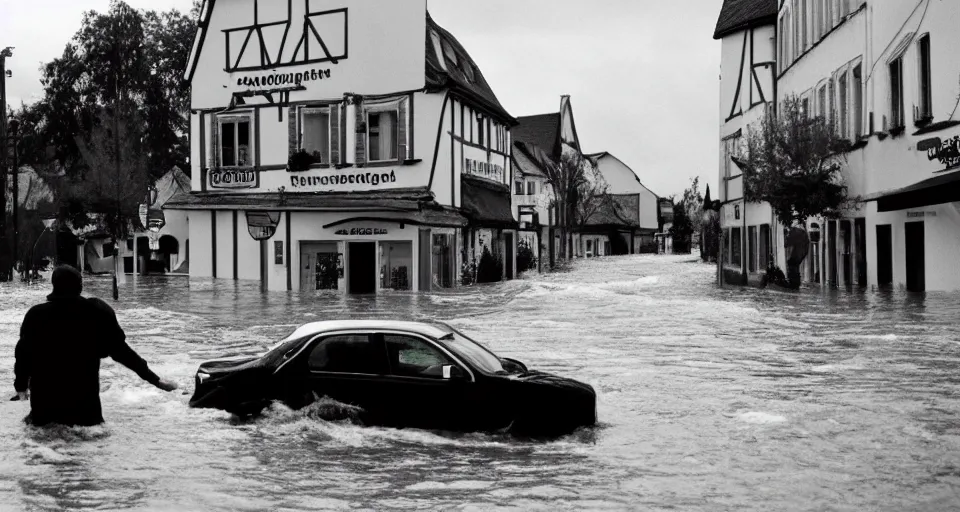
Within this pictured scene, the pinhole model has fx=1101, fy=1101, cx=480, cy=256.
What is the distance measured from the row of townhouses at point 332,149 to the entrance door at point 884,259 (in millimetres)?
12877

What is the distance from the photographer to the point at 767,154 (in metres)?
30.7

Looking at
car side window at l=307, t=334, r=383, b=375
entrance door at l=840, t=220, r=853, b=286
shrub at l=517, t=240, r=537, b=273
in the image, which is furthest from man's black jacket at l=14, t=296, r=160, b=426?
shrub at l=517, t=240, r=537, b=273

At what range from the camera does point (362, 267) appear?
35.0 metres

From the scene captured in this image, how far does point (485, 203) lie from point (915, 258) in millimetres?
16710

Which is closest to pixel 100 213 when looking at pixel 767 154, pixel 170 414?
pixel 767 154

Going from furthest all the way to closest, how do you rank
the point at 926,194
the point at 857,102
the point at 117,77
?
the point at 117,77 → the point at 857,102 → the point at 926,194

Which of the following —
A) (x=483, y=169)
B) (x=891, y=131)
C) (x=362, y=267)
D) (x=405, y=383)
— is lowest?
(x=405, y=383)

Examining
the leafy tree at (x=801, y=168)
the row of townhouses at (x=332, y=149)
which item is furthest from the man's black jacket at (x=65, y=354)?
the row of townhouses at (x=332, y=149)

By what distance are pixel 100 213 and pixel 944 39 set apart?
44186 millimetres

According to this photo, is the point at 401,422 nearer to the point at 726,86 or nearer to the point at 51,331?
the point at 51,331

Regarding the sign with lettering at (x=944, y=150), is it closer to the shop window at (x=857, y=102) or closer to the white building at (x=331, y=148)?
the shop window at (x=857, y=102)

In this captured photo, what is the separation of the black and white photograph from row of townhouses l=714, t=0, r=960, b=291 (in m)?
0.11

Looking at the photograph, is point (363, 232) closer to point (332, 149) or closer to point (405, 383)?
point (332, 149)

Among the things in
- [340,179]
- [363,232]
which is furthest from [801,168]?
[340,179]
